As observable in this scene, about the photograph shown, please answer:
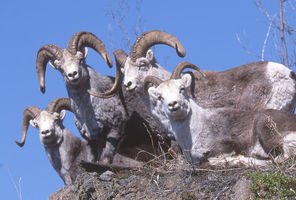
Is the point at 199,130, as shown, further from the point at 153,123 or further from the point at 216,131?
the point at 153,123

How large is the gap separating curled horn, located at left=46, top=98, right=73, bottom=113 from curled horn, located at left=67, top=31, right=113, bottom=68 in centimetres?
140

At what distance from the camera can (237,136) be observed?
10.5 meters

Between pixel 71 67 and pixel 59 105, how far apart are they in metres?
1.78

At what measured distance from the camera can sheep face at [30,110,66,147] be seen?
1417 cm

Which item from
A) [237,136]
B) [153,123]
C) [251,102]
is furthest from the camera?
[153,123]

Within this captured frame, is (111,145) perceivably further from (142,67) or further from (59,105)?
(59,105)

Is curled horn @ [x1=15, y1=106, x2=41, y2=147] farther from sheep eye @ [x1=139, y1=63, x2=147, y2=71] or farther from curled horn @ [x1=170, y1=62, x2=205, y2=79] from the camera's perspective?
curled horn @ [x1=170, y1=62, x2=205, y2=79]

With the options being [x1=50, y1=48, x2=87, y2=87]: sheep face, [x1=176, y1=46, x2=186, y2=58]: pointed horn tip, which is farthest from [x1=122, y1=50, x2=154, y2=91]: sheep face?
[x1=50, y1=48, x2=87, y2=87]: sheep face

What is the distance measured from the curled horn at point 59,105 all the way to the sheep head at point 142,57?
2.01 meters

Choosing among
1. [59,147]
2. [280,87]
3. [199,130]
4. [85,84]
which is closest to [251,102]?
[280,87]

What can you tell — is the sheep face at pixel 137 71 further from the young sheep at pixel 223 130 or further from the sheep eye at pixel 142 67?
the young sheep at pixel 223 130

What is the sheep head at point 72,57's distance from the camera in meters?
13.2

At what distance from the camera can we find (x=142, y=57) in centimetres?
1307

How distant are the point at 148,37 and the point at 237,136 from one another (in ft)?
11.3
